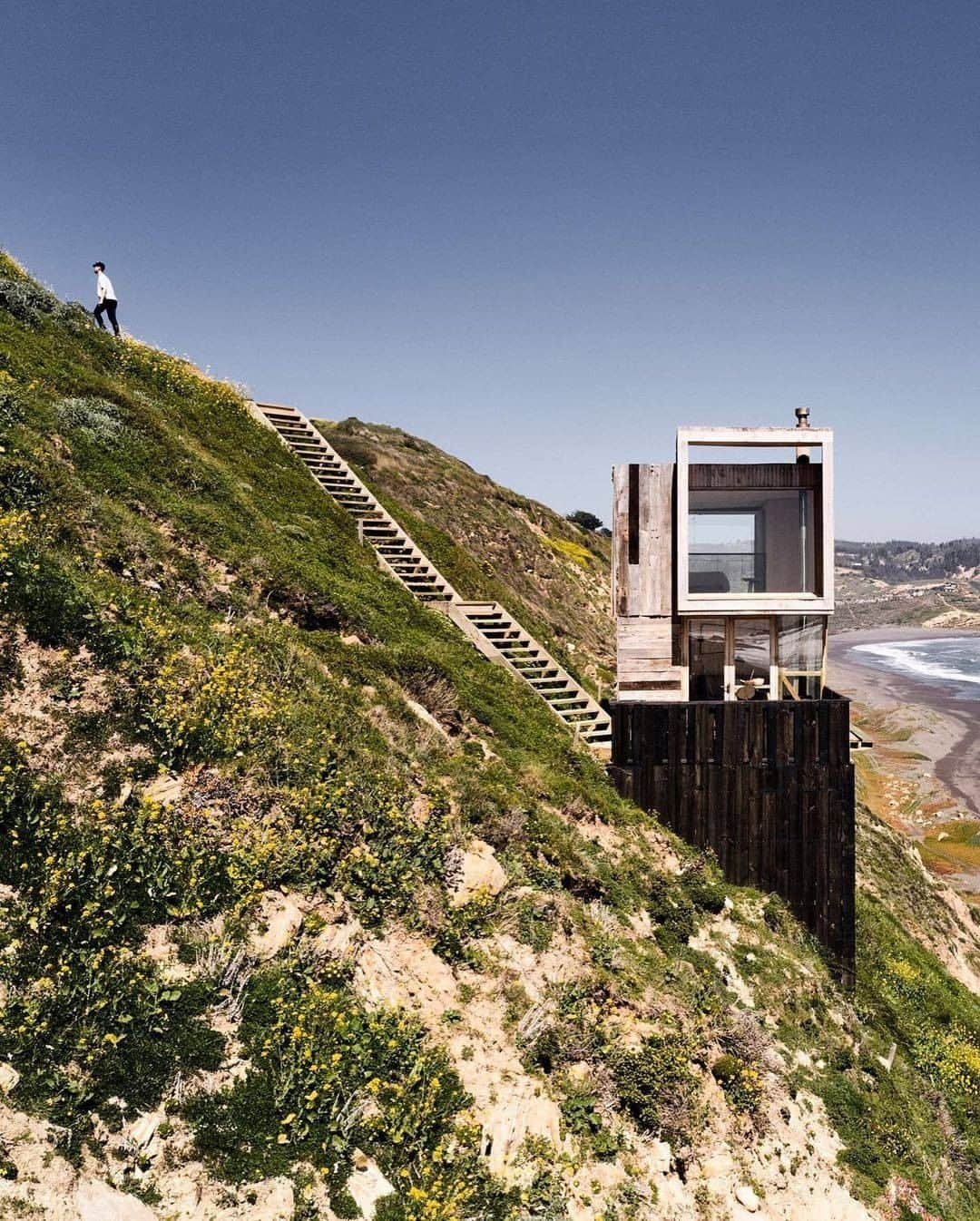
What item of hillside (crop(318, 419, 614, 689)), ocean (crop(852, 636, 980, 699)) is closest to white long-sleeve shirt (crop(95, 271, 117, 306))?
hillside (crop(318, 419, 614, 689))

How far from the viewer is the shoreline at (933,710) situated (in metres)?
55.2

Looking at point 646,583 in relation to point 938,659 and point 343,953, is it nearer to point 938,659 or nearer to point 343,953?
point 343,953

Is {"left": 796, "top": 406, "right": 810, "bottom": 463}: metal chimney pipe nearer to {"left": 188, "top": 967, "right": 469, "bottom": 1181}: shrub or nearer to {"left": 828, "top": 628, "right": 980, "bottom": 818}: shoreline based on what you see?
{"left": 188, "top": 967, "right": 469, "bottom": 1181}: shrub

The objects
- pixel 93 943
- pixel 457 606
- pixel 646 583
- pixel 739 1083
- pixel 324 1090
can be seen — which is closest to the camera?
pixel 324 1090

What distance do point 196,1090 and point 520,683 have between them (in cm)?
1332

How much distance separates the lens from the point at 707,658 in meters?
16.5

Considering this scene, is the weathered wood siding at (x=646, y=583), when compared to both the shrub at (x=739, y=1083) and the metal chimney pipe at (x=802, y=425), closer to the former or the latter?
the metal chimney pipe at (x=802, y=425)

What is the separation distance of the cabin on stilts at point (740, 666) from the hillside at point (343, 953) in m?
1.21

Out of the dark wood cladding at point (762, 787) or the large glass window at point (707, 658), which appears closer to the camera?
the dark wood cladding at point (762, 787)

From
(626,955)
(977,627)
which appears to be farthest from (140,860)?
(977,627)

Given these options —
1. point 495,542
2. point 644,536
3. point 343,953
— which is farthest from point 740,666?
point 495,542

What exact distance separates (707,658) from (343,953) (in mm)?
11157

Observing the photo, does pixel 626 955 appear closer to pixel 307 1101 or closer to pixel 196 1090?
pixel 307 1101

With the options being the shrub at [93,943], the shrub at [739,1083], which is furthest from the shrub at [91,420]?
the shrub at [739,1083]
